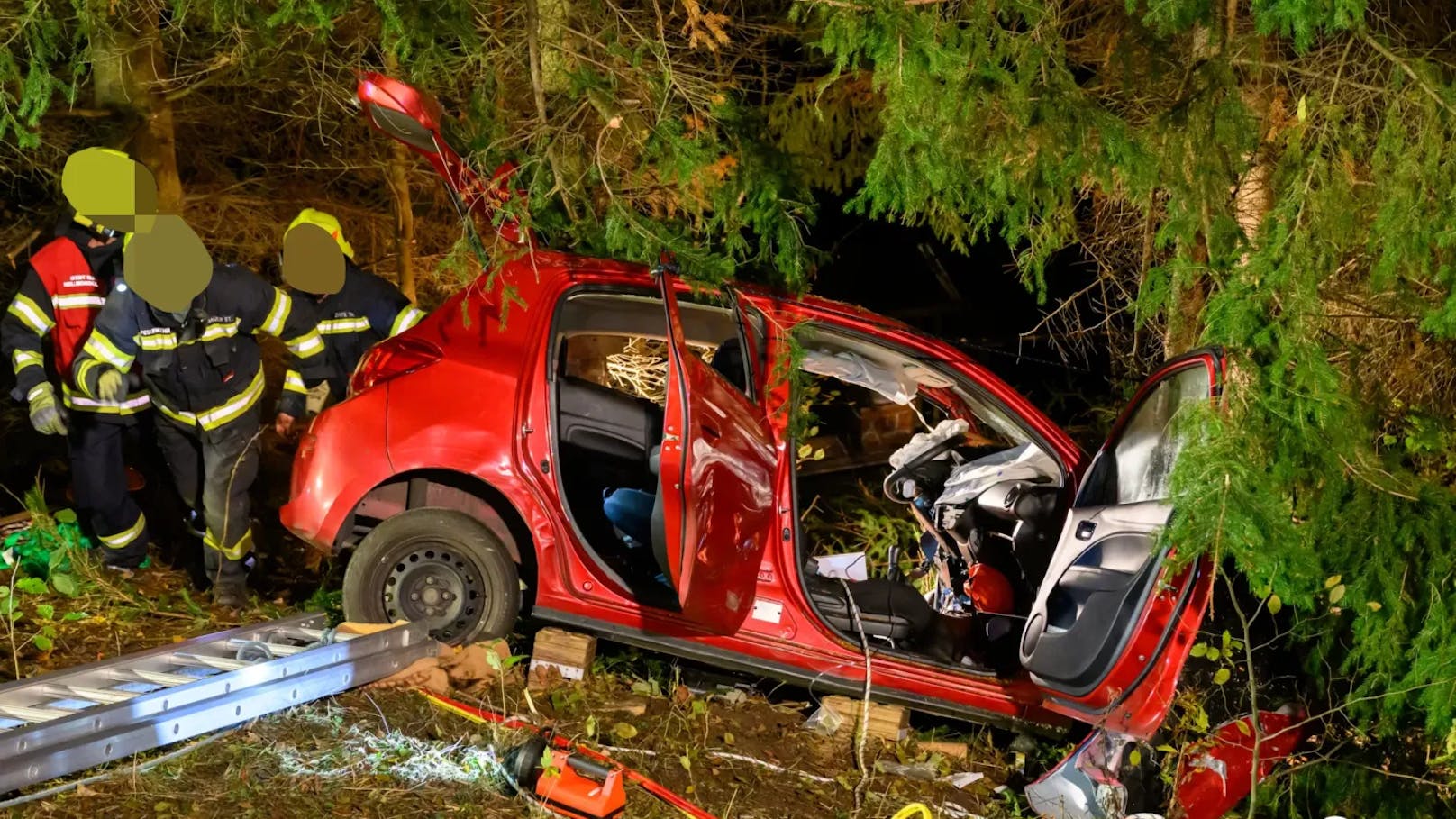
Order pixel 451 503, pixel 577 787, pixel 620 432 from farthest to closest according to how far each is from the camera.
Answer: pixel 620 432
pixel 451 503
pixel 577 787

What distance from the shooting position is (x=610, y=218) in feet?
16.6

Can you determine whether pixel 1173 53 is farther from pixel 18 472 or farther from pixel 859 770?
pixel 18 472

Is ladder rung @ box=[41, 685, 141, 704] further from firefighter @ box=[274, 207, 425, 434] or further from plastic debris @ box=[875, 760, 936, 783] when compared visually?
plastic debris @ box=[875, 760, 936, 783]

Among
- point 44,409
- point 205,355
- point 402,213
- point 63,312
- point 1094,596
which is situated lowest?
point 1094,596

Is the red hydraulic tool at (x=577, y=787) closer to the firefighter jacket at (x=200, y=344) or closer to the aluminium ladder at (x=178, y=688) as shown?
the aluminium ladder at (x=178, y=688)

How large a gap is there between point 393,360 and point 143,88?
355 centimetres

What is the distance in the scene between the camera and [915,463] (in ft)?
18.7

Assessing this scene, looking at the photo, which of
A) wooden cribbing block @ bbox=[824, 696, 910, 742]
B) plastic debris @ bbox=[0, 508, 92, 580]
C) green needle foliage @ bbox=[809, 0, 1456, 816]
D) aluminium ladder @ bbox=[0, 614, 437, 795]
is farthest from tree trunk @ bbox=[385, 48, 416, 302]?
wooden cribbing block @ bbox=[824, 696, 910, 742]

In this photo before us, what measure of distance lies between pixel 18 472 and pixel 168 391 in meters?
2.67

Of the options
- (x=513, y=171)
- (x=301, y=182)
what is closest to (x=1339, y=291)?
(x=513, y=171)

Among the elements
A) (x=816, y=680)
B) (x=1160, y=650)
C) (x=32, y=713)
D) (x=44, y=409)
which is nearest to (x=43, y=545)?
(x=44, y=409)

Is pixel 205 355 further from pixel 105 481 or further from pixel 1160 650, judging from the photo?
pixel 1160 650

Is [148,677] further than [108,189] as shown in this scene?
No

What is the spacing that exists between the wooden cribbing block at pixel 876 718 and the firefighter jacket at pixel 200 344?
3045 millimetres
